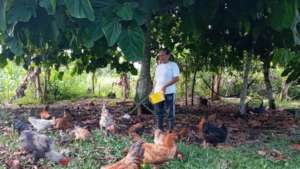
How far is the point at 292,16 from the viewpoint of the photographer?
169 inches

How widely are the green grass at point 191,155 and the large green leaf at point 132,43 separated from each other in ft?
3.62

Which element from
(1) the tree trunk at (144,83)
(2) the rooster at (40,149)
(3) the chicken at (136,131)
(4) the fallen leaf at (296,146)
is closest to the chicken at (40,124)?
(3) the chicken at (136,131)

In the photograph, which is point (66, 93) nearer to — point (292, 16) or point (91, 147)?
point (91, 147)

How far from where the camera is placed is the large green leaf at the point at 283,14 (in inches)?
169

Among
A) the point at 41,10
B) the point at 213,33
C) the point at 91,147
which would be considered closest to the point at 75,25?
the point at 41,10

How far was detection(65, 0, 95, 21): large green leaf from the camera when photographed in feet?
10.6

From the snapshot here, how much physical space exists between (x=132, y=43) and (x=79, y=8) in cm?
55

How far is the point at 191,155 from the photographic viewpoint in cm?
460

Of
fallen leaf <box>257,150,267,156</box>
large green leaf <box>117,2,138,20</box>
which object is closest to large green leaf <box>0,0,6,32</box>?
large green leaf <box>117,2,138,20</box>

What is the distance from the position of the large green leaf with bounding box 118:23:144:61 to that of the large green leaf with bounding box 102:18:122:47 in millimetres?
65

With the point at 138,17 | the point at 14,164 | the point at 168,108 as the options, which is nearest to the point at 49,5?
the point at 138,17

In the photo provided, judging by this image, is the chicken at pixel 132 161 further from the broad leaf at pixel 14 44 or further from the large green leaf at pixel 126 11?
the broad leaf at pixel 14 44

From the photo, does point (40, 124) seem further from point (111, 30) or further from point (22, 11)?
point (111, 30)

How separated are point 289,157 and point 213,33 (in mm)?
3445
